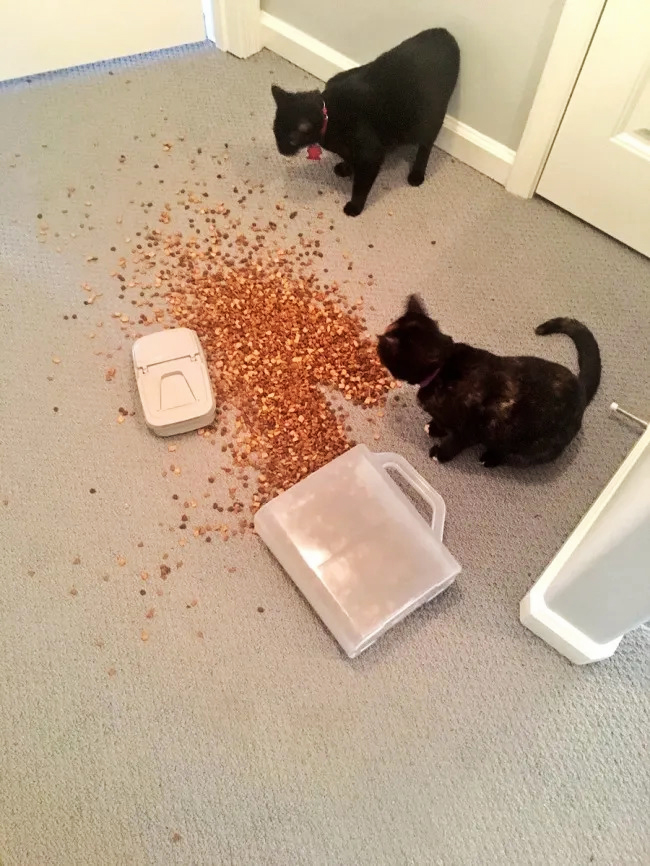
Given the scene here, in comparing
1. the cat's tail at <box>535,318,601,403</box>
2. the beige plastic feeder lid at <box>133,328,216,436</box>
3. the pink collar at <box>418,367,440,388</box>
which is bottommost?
the beige plastic feeder lid at <box>133,328,216,436</box>

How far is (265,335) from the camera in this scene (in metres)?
1.43

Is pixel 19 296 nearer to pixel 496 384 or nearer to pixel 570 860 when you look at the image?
pixel 496 384

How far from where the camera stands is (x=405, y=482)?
4.26 ft

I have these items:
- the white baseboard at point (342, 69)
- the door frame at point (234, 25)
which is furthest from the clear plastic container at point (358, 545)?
the door frame at point (234, 25)

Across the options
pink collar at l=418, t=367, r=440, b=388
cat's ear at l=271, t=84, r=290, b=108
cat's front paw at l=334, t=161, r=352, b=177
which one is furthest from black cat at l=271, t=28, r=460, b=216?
pink collar at l=418, t=367, r=440, b=388

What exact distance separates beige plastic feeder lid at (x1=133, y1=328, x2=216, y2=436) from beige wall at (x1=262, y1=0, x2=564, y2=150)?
3.12 ft

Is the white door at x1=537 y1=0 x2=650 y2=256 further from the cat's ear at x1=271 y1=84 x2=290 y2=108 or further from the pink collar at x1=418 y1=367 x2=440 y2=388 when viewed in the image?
the pink collar at x1=418 y1=367 x2=440 y2=388

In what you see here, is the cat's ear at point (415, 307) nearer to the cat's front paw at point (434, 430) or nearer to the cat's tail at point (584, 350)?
the cat's front paw at point (434, 430)

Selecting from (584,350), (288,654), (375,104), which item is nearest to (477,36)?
(375,104)

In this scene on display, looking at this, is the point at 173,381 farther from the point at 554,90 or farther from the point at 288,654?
the point at 554,90

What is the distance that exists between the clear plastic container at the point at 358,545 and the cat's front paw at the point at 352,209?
719mm

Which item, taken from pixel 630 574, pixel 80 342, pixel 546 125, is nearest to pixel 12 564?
pixel 80 342

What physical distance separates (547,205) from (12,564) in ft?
5.00

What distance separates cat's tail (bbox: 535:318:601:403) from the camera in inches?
51.8
